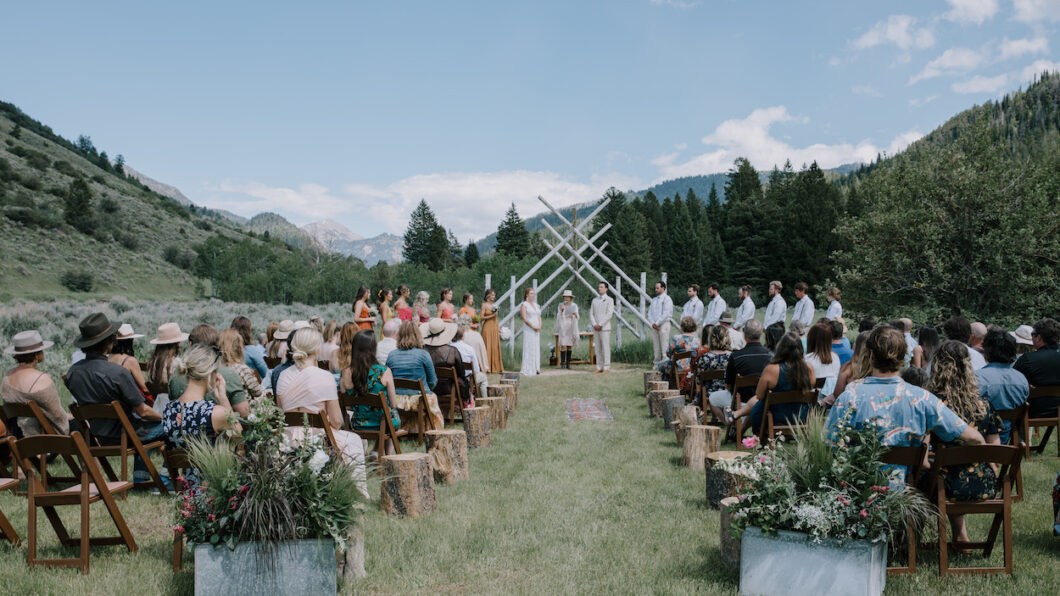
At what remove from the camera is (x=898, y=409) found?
4.34 metres

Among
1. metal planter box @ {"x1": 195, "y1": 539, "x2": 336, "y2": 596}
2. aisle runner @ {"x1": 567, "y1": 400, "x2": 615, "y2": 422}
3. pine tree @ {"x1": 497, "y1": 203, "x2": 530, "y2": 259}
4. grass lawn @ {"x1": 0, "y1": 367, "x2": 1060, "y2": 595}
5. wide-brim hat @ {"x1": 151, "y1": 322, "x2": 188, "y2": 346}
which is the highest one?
pine tree @ {"x1": 497, "y1": 203, "x2": 530, "y2": 259}

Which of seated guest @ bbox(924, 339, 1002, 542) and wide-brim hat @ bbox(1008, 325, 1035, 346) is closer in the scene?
seated guest @ bbox(924, 339, 1002, 542)

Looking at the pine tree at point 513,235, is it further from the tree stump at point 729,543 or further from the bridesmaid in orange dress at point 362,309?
the tree stump at point 729,543

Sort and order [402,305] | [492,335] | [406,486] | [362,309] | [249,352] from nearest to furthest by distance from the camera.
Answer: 1. [406,486]
2. [249,352]
3. [362,309]
4. [402,305]
5. [492,335]

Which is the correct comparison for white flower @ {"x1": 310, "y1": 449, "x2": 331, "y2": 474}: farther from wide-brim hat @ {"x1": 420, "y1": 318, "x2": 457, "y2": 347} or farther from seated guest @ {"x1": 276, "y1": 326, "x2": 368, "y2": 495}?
wide-brim hat @ {"x1": 420, "y1": 318, "x2": 457, "y2": 347}

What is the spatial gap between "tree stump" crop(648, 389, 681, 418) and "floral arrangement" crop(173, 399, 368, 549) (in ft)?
22.0

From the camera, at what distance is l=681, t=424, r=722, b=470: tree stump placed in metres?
7.15

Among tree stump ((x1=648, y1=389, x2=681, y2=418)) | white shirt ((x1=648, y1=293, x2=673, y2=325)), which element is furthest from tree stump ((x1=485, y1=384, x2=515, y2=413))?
white shirt ((x1=648, y1=293, x2=673, y2=325))

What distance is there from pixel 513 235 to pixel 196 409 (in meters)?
79.8

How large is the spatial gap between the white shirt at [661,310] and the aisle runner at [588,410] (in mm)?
4785

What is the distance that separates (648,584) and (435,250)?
83.6m

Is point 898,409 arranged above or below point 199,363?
below

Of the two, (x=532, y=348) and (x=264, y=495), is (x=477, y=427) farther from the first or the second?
(x=532, y=348)

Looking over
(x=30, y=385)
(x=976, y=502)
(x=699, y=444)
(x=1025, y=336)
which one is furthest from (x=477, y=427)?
(x=1025, y=336)
